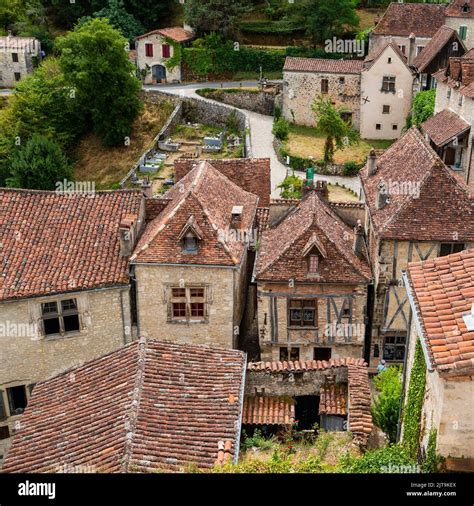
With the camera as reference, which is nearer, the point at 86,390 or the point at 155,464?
the point at 155,464

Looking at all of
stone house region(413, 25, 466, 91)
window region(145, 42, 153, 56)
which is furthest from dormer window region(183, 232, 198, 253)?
window region(145, 42, 153, 56)

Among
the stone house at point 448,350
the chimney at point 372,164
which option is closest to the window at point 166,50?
the chimney at point 372,164

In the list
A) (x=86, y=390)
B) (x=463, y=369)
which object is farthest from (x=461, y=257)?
(x=86, y=390)

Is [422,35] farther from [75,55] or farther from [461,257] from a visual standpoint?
[461,257]

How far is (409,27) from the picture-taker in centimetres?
6028

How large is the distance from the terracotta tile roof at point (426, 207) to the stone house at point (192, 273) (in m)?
5.80

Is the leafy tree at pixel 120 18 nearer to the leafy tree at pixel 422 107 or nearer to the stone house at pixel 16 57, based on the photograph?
the stone house at pixel 16 57

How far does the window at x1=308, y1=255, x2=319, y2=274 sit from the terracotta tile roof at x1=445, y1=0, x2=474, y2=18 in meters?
37.1

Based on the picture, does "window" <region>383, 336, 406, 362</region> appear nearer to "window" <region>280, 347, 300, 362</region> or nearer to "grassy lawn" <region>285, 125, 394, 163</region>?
"window" <region>280, 347, 300, 362</region>

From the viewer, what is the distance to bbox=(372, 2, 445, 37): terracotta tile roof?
2354 inches

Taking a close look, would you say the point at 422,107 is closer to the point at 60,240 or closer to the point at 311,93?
the point at 311,93

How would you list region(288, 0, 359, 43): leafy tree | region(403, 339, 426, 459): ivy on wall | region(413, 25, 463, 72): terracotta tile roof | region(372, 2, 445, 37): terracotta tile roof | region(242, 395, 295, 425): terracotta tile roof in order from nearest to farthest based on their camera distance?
region(403, 339, 426, 459): ivy on wall, region(242, 395, 295, 425): terracotta tile roof, region(413, 25, 463, 72): terracotta tile roof, region(372, 2, 445, 37): terracotta tile roof, region(288, 0, 359, 43): leafy tree

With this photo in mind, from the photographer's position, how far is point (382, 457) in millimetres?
14297
